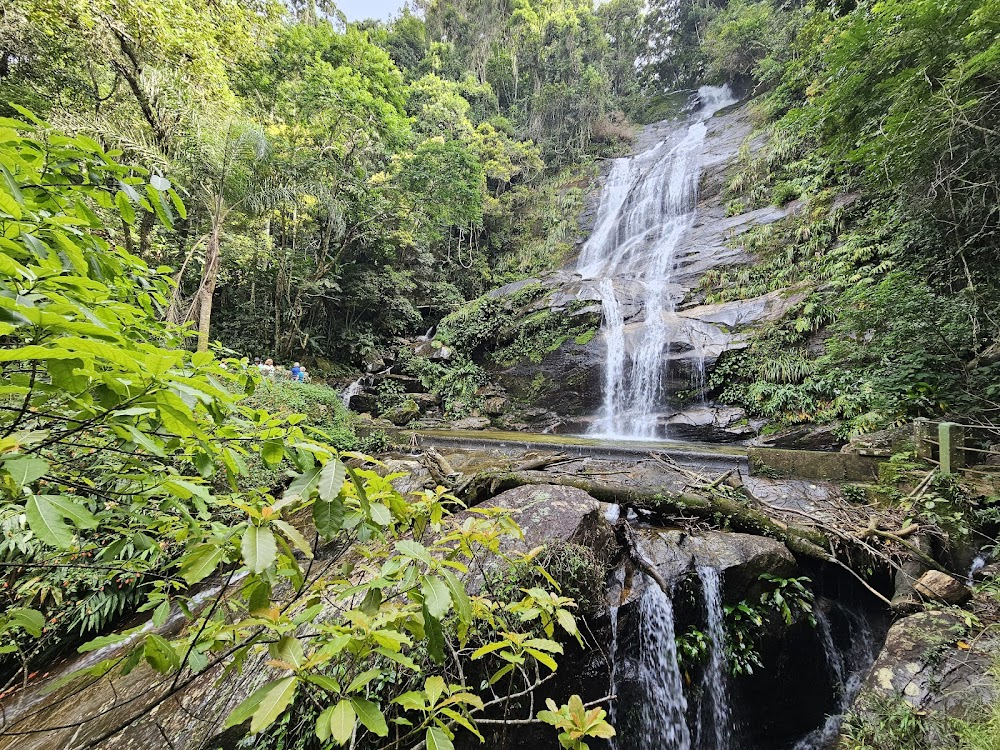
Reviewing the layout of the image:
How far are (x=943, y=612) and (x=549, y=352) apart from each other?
10.0 meters

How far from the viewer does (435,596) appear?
2.97 feet

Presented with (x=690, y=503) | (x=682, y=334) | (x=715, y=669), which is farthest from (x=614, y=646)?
(x=682, y=334)

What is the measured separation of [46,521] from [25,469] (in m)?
0.11

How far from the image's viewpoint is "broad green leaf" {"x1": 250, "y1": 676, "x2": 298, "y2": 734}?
77 centimetres

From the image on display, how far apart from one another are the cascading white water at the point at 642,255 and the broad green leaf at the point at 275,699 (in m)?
9.84

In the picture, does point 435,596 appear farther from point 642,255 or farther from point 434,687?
point 642,255

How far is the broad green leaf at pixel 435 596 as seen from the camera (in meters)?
0.88

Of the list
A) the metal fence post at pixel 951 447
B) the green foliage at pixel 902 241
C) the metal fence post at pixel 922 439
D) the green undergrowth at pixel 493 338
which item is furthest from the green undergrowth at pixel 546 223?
the metal fence post at pixel 951 447

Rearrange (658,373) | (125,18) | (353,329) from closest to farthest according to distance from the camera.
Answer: (125,18) → (658,373) → (353,329)

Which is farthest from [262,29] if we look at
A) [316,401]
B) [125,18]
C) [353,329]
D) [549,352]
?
[549,352]

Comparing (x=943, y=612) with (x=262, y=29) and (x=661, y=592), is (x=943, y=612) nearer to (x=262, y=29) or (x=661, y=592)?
(x=661, y=592)

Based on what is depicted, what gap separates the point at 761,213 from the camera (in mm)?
13398

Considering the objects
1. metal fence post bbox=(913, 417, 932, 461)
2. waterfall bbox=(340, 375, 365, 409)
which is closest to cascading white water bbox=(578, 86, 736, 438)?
metal fence post bbox=(913, 417, 932, 461)

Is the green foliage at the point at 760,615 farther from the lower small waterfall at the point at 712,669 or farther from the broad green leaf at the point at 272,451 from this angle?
the broad green leaf at the point at 272,451
